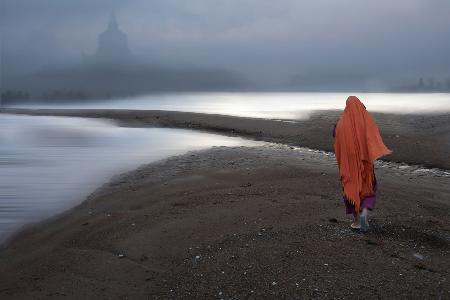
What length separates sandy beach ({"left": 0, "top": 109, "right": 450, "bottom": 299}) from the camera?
537 centimetres

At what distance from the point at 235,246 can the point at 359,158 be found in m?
2.40

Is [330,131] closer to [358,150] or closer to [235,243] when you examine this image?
[358,150]

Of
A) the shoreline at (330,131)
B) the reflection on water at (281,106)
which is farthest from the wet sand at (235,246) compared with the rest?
the reflection on water at (281,106)

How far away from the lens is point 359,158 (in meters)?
6.89

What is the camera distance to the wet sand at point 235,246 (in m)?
5.35

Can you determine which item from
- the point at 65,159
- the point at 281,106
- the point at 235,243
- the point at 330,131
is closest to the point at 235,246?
the point at 235,243

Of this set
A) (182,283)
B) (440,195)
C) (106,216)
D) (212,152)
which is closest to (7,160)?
(212,152)

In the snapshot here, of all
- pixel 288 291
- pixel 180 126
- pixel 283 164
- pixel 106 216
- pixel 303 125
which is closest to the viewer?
pixel 288 291

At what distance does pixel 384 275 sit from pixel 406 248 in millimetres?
1096

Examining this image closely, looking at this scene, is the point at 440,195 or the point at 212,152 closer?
the point at 440,195

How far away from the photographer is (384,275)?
544 cm

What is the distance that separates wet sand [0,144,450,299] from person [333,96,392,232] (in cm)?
44

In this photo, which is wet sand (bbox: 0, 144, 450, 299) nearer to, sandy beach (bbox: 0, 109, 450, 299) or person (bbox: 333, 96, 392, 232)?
sandy beach (bbox: 0, 109, 450, 299)

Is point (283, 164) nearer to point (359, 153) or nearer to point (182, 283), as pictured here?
point (359, 153)
